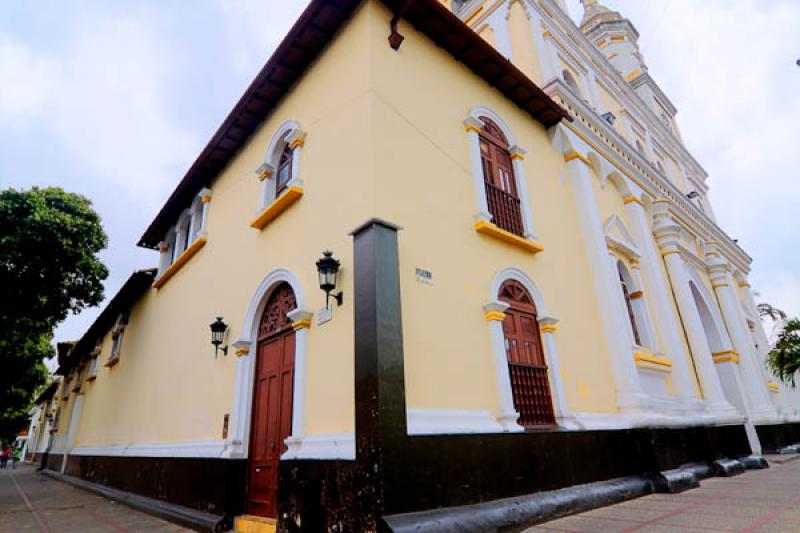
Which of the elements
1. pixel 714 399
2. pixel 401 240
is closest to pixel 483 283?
pixel 401 240

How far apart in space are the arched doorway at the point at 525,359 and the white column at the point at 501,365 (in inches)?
8.4

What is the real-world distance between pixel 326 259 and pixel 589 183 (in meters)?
5.91

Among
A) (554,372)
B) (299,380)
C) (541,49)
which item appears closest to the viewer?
(299,380)

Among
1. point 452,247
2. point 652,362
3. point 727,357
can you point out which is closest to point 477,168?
point 452,247

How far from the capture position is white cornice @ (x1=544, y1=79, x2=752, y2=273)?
8641 mm

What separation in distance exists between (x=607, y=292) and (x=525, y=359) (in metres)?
2.53

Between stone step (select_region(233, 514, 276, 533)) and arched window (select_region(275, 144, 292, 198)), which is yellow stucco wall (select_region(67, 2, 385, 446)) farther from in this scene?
stone step (select_region(233, 514, 276, 533))

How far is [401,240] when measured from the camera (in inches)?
179

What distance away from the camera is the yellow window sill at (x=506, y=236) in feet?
18.2

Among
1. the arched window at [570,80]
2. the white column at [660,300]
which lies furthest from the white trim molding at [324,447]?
the arched window at [570,80]

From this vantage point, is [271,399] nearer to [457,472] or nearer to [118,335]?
[457,472]

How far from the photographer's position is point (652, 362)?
24.2 feet

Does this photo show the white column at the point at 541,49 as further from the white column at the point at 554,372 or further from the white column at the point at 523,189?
the white column at the point at 554,372

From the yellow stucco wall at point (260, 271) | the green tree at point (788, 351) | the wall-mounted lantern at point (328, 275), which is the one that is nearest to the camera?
the wall-mounted lantern at point (328, 275)
